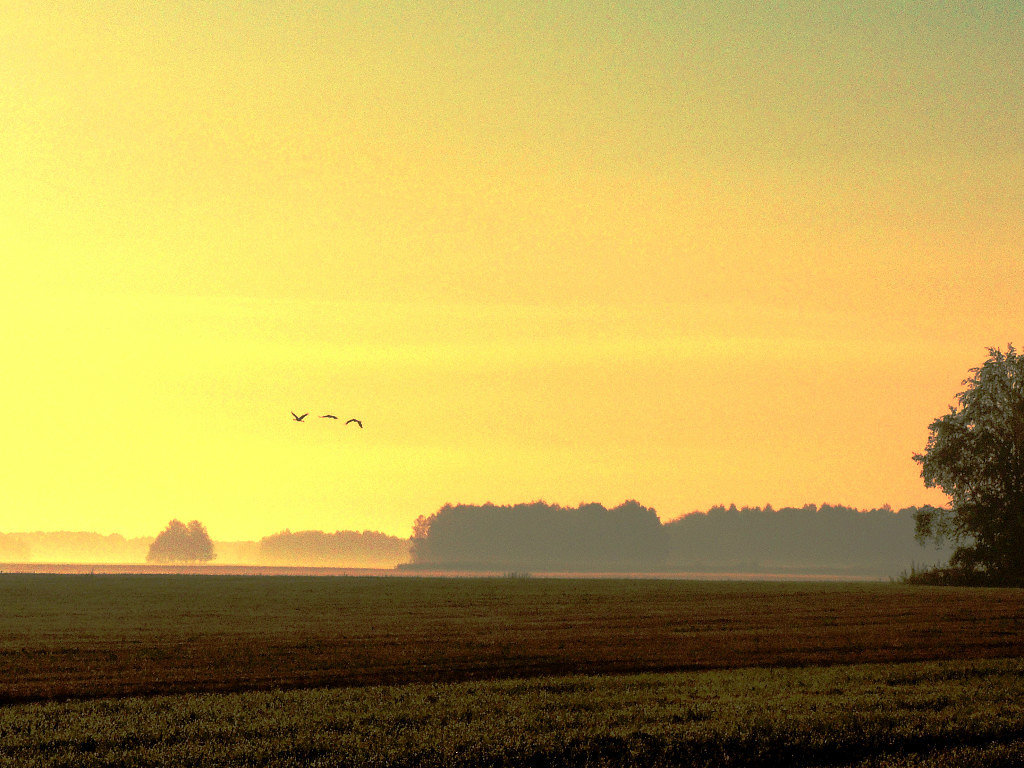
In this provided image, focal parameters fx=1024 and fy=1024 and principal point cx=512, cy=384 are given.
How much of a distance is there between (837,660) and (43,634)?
2861 cm

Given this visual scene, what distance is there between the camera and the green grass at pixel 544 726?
710 inches

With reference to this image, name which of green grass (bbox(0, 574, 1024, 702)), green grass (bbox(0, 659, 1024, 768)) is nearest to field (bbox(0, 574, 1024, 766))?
green grass (bbox(0, 659, 1024, 768))

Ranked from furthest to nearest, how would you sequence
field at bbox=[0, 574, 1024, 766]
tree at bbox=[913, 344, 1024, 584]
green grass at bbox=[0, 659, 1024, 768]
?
tree at bbox=[913, 344, 1024, 584] → field at bbox=[0, 574, 1024, 766] → green grass at bbox=[0, 659, 1024, 768]

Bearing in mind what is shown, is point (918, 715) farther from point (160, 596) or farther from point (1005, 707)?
point (160, 596)

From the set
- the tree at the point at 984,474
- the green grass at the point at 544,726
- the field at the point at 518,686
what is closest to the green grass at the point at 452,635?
the field at the point at 518,686

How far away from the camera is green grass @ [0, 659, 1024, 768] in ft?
59.2

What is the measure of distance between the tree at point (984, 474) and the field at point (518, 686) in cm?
2385

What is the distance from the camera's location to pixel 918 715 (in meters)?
21.0

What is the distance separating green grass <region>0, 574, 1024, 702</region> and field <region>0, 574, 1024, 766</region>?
174 mm

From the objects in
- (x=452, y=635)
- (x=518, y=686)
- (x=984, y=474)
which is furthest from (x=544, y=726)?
(x=984, y=474)

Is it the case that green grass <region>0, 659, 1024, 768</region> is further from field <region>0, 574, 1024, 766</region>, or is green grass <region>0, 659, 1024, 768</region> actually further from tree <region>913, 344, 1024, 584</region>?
tree <region>913, 344, 1024, 584</region>

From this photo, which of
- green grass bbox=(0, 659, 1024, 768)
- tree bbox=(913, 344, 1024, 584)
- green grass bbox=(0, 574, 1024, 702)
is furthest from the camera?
tree bbox=(913, 344, 1024, 584)

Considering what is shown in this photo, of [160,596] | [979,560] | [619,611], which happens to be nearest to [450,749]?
[619,611]

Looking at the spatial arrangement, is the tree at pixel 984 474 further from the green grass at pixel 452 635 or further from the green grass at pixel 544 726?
the green grass at pixel 544 726
